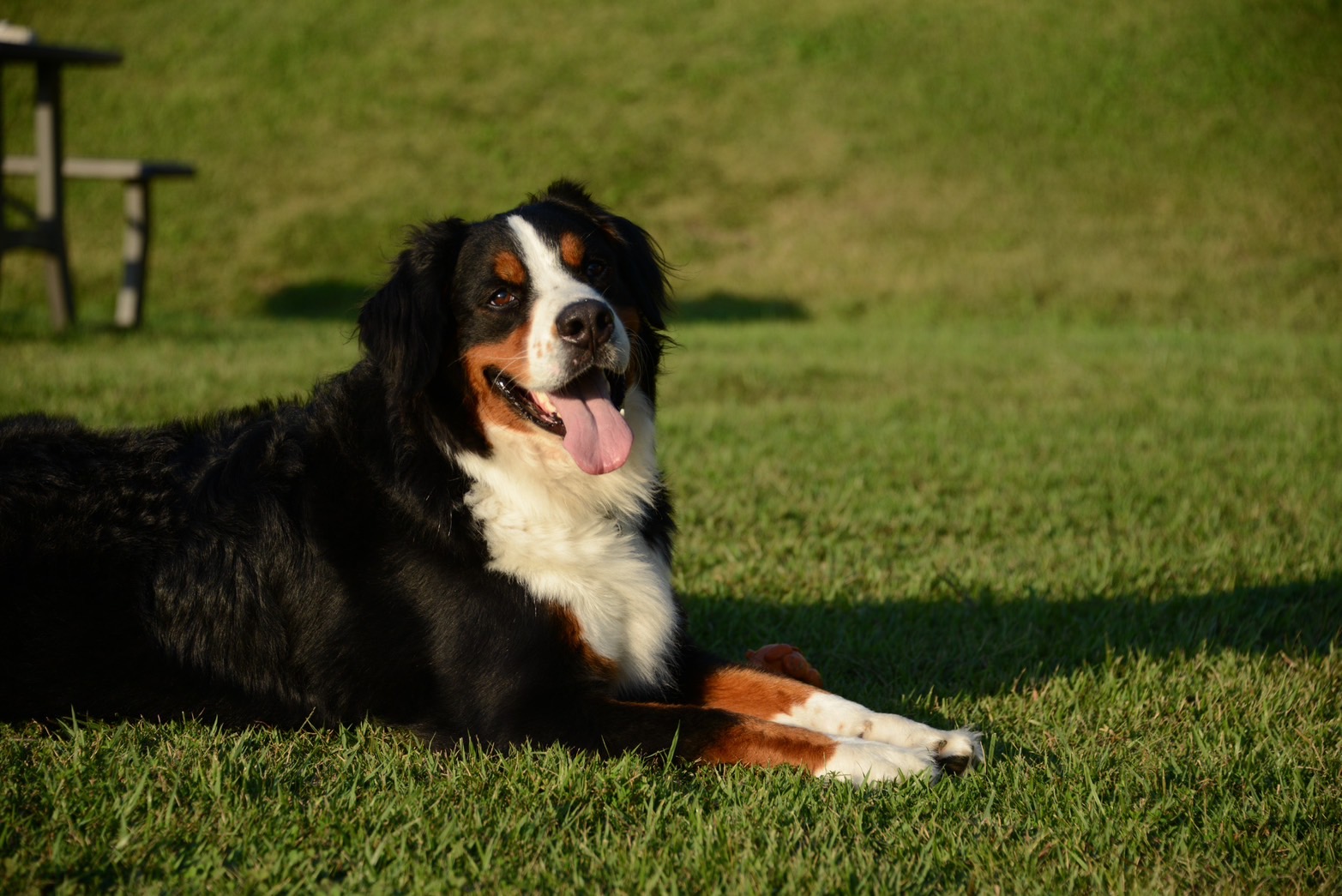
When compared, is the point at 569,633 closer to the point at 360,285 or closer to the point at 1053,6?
the point at 360,285

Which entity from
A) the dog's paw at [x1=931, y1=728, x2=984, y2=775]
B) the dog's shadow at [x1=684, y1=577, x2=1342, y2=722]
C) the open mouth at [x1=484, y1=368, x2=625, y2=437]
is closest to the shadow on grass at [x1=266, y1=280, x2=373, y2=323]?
the dog's shadow at [x1=684, y1=577, x2=1342, y2=722]

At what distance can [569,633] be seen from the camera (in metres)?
3.38

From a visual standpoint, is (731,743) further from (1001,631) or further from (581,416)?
(1001,631)

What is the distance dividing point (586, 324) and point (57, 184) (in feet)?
35.1

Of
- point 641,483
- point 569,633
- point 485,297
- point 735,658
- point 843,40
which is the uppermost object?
point 843,40

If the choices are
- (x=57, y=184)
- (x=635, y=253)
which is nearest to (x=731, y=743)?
(x=635, y=253)

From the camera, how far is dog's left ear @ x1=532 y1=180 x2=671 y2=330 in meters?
4.03

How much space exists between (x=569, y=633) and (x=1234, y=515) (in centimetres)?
469

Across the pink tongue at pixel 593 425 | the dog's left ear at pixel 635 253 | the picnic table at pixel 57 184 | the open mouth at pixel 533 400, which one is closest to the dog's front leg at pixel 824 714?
the pink tongue at pixel 593 425

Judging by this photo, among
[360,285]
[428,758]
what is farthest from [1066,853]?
[360,285]

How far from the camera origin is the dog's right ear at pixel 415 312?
3.52m

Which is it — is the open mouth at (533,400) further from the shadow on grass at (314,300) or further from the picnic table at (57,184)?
the shadow on grass at (314,300)

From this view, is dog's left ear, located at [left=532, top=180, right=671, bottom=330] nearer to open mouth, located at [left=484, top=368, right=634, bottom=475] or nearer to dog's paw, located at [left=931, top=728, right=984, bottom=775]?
open mouth, located at [left=484, top=368, right=634, bottom=475]

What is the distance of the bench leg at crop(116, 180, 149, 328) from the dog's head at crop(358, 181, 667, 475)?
10.7m
